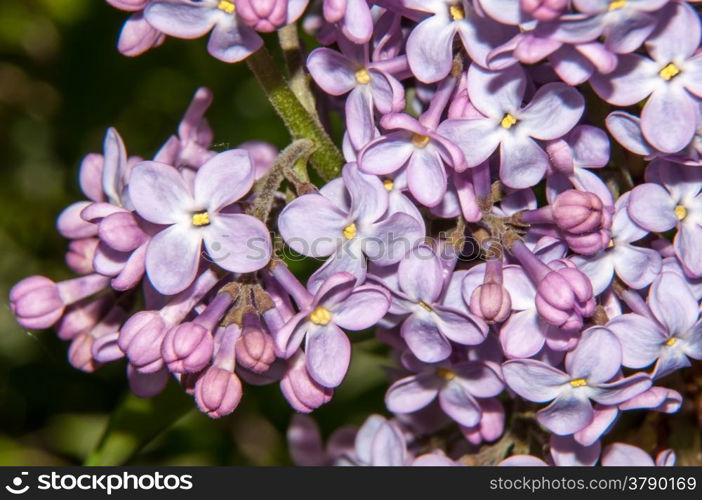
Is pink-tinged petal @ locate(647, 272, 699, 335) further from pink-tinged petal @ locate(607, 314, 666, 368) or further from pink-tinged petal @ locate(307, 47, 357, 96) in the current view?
pink-tinged petal @ locate(307, 47, 357, 96)

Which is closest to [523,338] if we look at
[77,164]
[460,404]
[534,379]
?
[534,379]

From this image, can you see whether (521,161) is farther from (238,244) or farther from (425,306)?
(238,244)

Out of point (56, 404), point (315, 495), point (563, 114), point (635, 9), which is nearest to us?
point (635, 9)

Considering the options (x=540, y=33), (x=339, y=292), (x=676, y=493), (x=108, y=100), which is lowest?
(x=676, y=493)

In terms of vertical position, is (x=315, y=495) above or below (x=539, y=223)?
below

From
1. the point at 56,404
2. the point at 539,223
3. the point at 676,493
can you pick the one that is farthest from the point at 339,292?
the point at 56,404

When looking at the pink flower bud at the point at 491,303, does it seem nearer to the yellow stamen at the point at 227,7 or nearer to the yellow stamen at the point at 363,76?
the yellow stamen at the point at 363,76

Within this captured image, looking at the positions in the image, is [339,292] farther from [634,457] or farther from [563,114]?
[634,457]

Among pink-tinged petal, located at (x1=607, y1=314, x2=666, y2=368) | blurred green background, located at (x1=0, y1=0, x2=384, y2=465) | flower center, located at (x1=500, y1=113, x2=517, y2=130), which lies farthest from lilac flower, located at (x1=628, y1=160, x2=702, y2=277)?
blurred green background, located at (x1=0, y1=0, x2=384, y2=465)
